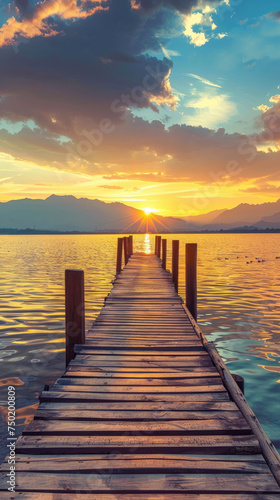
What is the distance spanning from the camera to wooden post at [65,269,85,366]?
6.28 m

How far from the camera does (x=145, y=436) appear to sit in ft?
11.4

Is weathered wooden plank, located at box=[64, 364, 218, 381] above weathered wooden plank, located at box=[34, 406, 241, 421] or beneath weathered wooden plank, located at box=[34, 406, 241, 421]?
beneath

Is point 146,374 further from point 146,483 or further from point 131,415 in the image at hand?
point 146,483

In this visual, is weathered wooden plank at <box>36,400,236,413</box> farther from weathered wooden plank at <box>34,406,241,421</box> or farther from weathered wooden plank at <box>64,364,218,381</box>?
weathered wooden plank at <box>64,364,218,381</box>

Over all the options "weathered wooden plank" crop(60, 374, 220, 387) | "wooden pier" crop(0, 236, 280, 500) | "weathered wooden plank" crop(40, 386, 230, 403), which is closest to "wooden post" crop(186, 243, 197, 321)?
"wooden pier" crop(0, 236, 280, 500)

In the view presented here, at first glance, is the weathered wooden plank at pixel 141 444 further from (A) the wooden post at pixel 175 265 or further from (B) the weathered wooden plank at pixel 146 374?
(A) the wooden post at pixel 175 265

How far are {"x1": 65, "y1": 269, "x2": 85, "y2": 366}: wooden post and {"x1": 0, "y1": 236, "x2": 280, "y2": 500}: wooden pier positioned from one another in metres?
0.24

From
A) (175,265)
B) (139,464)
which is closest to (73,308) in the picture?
(139,464)

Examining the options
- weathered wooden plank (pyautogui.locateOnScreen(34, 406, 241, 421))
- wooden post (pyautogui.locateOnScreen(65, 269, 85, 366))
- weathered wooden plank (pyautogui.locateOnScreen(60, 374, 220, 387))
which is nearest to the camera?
weathered wooden plank (pyautogui.locateOnScreen(34, 406, 241, 421))

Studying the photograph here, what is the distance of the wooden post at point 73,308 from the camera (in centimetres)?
628

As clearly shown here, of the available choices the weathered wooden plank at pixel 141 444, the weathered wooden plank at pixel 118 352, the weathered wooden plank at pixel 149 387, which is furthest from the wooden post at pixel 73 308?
the weathered wooden plank at pixel 141 444

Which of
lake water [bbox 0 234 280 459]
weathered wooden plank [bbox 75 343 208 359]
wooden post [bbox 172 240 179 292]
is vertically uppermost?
wooden post [bbox 172 240 179 292]

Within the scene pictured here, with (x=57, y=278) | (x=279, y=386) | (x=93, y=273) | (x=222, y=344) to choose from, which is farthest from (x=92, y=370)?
(x=93, y=273)

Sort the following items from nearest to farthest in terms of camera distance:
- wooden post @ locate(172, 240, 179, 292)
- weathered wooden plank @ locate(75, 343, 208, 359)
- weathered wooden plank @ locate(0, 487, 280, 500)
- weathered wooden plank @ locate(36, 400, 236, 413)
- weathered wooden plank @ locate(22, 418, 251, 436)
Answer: weathered wooden plank @ locate(0, 487, 280, 500) < weathered wooden plank @ locate(22, 418, 251, 436) < weathered wooden plank @ locate(36, 400, 236, 413) < weathered wooden plank @ locate(75, 343, 208, 359) < wooden post @ locate(172, 240, 179, 292)
